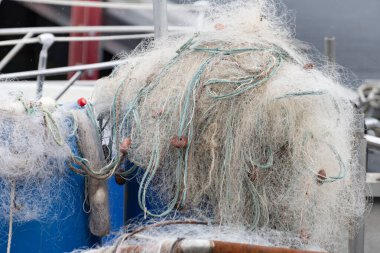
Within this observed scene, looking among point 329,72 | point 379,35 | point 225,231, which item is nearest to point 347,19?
point 379,35

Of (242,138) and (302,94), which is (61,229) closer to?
(242,138)

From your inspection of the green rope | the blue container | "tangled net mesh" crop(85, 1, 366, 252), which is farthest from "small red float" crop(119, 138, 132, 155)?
the green rope

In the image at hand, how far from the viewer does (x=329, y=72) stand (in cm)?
289

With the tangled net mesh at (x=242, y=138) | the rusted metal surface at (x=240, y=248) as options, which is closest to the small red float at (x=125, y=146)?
the tangled net mesh at (x=242, y=138)

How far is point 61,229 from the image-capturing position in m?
2.60

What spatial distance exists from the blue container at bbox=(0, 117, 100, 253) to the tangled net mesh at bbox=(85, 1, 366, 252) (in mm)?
203

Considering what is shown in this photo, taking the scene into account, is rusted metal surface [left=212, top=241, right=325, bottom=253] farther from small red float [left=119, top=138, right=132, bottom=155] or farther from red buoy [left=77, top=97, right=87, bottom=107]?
red buoy [left=77, top=97, right=87, bottom=107]

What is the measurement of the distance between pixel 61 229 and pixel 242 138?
2.37ft

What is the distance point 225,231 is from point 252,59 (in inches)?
25.4

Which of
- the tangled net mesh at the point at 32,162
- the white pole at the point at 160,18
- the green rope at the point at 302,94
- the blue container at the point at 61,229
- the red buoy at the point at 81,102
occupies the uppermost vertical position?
the white pole at the point at 160,18

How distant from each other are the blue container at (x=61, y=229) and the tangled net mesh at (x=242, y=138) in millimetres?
203

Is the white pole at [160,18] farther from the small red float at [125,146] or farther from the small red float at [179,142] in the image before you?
the small red float at [179,142]

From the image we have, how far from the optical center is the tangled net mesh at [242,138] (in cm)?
241

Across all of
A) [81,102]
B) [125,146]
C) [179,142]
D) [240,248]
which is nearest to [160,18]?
[81,102]
